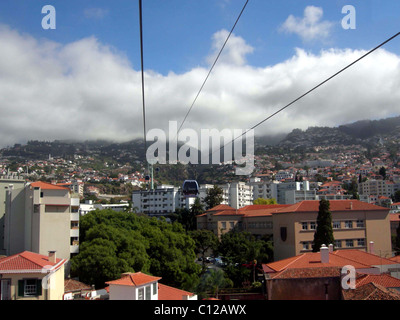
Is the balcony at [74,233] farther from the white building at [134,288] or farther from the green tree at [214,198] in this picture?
the green tree at [214,198]

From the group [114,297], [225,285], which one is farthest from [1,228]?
[114,297]

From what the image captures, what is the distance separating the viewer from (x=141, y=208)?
271 ft

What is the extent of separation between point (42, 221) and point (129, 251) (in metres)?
6.13

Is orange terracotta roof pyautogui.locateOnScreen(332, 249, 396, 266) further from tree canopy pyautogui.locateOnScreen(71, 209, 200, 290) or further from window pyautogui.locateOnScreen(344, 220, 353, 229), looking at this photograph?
window pyautogui.locateOnScreen(344, 220, 353, 229)

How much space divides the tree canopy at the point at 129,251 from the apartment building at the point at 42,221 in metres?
1.38

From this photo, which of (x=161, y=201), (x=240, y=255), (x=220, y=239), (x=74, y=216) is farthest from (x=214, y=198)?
(x=74, y=216)

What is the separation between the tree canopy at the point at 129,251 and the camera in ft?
75.9

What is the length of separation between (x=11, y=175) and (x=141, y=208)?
1917 inches

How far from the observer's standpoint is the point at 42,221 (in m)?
26.0

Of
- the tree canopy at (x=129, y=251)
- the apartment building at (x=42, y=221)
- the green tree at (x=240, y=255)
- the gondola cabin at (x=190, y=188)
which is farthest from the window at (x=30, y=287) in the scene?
the gondola cabin at (x=190, y=188)

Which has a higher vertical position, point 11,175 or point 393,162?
point 393,162

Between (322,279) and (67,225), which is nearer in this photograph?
(322,279)
